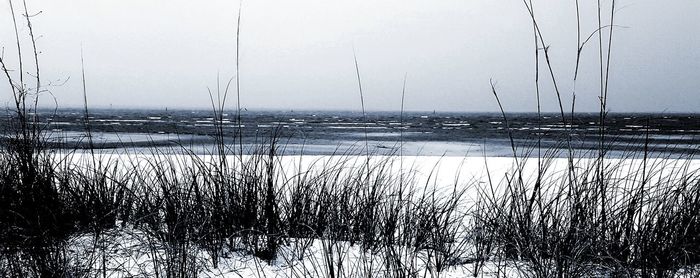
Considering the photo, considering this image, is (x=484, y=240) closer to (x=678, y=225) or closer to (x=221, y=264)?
(x=678, y=225)

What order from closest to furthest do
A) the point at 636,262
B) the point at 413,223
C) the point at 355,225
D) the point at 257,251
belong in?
the point at 636,262
the point at 257,251
the point at 413,223
the point at 355,225

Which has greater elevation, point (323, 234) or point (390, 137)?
point (323, 234)

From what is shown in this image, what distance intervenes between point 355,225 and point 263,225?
44 centimetres

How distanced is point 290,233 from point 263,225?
127 millimetres

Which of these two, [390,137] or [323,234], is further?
[390,137]

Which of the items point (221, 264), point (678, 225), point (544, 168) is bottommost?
point (221, 264)

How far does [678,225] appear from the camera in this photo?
207 centimetres

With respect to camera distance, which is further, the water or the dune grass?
the water

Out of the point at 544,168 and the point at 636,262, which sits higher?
the point at 544,168

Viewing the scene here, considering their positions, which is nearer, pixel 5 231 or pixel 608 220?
pixel 5 231

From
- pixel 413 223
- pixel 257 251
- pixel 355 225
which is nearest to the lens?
pixel 257 251

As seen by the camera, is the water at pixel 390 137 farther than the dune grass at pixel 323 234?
Yes

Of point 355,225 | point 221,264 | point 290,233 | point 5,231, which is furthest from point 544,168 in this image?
point 5,231

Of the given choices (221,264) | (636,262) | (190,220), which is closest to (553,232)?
(636,262)
